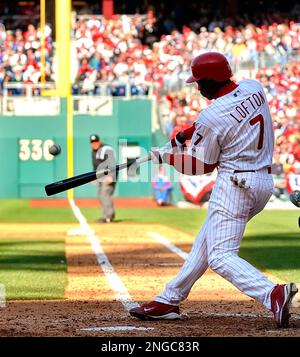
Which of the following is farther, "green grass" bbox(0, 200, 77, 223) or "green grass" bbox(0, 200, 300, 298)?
"green grass" bbox(0, 200, 77, 223)

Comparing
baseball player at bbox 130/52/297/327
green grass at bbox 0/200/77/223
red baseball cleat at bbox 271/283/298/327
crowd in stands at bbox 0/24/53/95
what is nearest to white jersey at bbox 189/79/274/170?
baseball player at bbox 130/52/297/327

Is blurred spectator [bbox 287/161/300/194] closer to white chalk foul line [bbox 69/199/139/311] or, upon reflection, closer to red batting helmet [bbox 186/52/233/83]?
white chalk foul line [bbox 69/199/139/311]

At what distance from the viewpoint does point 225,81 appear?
24.9 ft

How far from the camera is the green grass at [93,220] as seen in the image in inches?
449

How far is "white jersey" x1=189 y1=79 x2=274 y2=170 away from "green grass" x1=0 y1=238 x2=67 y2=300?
9.95 ft

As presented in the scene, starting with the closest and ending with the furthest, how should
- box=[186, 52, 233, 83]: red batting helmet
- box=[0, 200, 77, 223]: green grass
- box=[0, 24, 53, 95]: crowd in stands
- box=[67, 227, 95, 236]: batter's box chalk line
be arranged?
box=[186, 52, 233, 83]: red batting helmet < box=[67, 227, 95, 236]: batter's box chalk line < box=[0, 200, 77, 223]: green grass < box=[0, 24, 53, 95]: crowd in stands

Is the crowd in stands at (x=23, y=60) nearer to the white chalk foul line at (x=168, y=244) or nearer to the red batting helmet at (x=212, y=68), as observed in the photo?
the white chalk foul line at (x=168, y=244)

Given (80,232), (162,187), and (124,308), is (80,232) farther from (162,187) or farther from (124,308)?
(162,187)

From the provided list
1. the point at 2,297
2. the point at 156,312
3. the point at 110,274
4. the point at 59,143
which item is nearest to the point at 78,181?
the point at 156,312

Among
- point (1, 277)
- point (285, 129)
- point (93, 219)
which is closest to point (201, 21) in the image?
point (285, 129)

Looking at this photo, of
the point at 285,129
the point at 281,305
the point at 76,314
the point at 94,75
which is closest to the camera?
the point at 281,305

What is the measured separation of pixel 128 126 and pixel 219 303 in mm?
26061

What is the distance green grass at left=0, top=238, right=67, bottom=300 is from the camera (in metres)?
10.3
